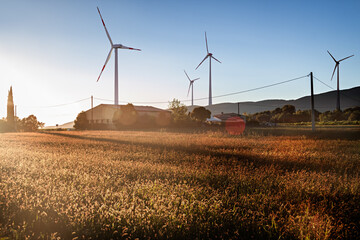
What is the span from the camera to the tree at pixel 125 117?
50.1 metres

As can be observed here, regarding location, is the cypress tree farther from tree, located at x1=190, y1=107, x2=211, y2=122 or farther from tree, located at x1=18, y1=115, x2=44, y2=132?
tree, located at x1=190, y1=107, x2=211, y2=122

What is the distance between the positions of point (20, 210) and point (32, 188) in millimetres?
966

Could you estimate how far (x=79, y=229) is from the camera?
2900 millimetres

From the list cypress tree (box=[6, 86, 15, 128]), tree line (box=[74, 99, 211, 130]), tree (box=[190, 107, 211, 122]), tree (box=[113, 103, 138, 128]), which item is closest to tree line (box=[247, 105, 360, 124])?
tree (box=[190, 107, 211, 122])

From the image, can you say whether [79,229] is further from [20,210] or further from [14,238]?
[20,210]

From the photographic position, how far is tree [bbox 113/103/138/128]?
50.1 m

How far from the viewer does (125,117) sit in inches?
1998

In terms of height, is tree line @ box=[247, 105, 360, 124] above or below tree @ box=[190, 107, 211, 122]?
below

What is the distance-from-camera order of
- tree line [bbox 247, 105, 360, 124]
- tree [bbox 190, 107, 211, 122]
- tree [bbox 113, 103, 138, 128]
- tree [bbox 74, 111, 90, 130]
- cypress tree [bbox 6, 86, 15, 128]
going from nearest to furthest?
tree [bbox 113, 103, 138, 128] → tree [bbox 74, 111, 90, 130] → cypress tree [bbox 6, 86, 15, 128] → tree line [bbox 247, 105, 360, 124] → tree [bbox 190, 107, 211, 122]

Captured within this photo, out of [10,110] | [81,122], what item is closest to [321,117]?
[81,122]

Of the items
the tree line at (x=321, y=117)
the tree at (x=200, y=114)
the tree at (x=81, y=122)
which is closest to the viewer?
the tree at (x=81, y=122)

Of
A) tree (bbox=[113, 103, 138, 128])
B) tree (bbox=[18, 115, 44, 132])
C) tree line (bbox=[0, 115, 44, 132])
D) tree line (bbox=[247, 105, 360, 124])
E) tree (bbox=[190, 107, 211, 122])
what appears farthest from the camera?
tree (bbox=[190, 107, 211, 122])

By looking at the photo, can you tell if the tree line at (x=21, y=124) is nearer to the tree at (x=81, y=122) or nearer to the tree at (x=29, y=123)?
the tree at (x=29, y=123)

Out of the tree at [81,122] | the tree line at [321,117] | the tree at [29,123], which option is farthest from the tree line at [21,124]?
the tree line at [321,117]
